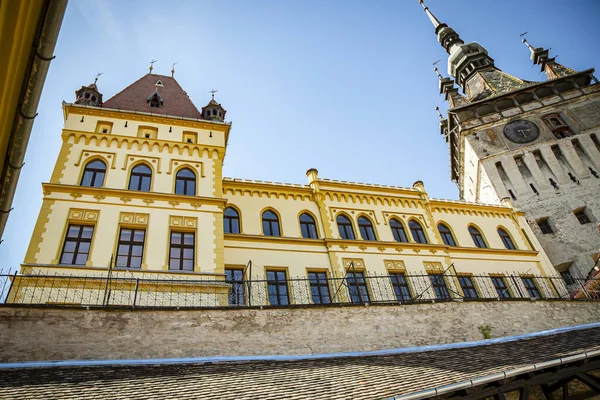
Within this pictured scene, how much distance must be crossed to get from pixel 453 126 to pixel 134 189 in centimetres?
3143

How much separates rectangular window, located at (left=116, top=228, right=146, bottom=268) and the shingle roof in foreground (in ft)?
18.2

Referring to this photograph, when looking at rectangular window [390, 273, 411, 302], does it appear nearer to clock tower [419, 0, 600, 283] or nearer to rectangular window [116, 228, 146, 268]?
rectangular window [116, 228, 146, 268]

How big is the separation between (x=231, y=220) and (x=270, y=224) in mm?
2031

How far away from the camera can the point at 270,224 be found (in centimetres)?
2047

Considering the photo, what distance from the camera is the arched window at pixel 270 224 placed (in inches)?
793

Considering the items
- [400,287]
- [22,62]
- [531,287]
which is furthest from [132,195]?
[531,287]

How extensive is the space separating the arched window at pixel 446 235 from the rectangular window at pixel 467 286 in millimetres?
2462

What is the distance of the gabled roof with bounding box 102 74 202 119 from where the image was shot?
21.0 meters

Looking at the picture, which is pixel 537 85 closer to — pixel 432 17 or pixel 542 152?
pixel 542 152

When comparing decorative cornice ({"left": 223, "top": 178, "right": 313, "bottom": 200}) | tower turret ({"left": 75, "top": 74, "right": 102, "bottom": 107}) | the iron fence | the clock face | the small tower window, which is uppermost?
the clock face

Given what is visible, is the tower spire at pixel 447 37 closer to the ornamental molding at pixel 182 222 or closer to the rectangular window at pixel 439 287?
the rectangular window at pixel 439 287

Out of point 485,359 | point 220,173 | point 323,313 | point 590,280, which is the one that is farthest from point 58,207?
point 590,280

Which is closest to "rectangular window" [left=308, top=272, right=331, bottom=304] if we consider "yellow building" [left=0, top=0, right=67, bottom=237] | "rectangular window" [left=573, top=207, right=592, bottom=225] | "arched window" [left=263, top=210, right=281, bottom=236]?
"arched window" [left=263, top=210, right=281, bottom=236]

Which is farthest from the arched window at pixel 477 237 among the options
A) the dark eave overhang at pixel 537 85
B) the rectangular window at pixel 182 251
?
the rectangular window at pixel 182 251
